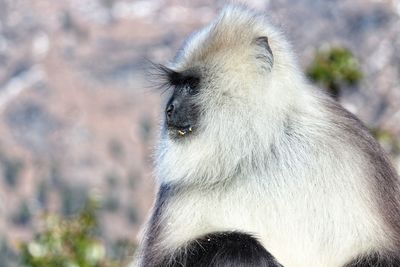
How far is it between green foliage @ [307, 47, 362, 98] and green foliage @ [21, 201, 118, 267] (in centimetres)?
434

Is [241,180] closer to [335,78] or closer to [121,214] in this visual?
[335,78]

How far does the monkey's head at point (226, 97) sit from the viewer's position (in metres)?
4.73

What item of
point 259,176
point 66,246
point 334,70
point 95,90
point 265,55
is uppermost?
point 265,55

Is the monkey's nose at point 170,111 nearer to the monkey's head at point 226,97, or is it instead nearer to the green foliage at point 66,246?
the monkey's head at point 226,97

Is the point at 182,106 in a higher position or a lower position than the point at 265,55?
lower

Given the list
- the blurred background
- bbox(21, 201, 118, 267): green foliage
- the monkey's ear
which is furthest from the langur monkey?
the blurred background

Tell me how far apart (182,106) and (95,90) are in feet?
552

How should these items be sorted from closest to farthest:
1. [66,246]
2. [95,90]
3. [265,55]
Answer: [265,55] < [66,246] < [95,90]

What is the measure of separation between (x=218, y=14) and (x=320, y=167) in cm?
101

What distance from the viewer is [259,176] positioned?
15.6 feet

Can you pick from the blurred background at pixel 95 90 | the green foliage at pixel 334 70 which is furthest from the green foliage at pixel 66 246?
the blurred background at pixel 95 90

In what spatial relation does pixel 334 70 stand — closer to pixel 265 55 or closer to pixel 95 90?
pixel 265 55

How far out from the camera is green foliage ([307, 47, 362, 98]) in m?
12.9

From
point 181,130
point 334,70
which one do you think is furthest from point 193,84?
point 334,70
